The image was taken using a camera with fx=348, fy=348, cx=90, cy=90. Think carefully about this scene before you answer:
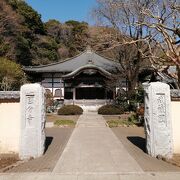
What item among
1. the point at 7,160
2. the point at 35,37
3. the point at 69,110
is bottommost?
the point at 7,160

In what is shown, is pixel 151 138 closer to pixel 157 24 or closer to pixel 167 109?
pixel 167 109

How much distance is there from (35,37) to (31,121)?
56.7 m

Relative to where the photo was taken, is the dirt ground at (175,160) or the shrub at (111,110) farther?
the shrub at (111,110)

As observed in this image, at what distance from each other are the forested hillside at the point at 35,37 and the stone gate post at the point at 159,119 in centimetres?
2345

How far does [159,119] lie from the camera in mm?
11297

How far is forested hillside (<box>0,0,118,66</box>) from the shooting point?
1878 inches

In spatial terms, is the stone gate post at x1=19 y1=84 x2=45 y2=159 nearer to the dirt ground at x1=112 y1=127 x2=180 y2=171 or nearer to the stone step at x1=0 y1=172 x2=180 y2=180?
the stone step at x1=0 y1=172 x2=180 y2=180

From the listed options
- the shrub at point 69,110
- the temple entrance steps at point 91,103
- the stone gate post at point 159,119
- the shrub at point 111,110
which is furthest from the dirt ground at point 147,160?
the temple entrance steps at point 91,103

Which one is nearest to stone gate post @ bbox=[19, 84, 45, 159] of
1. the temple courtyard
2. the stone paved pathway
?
the temple courtyard

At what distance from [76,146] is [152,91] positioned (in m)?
3.76

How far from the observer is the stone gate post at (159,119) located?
11.2m

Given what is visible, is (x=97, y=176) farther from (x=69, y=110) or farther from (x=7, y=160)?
(x=69, y=110)

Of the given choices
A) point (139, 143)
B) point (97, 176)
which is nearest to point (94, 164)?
point (97, 176)

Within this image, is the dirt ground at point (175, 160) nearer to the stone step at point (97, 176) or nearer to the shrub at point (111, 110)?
the stone step at point (97, 176)
